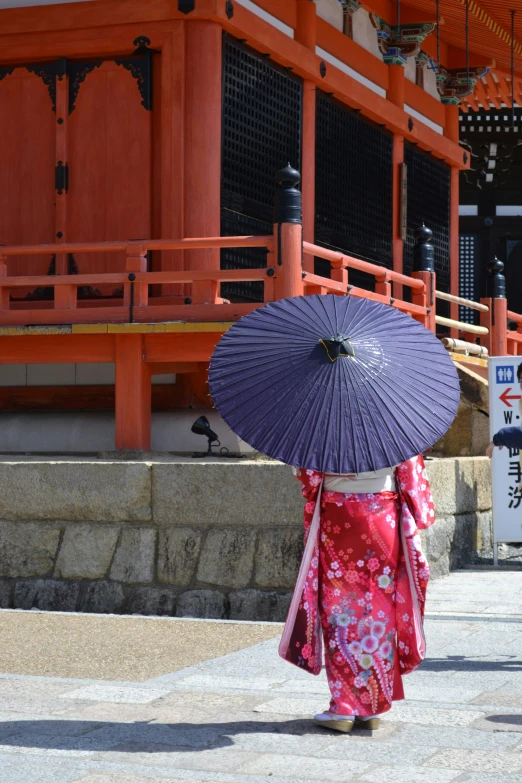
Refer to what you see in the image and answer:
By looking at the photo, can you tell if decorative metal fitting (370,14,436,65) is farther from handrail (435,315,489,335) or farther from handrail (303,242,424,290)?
handrail (303,242,424,290)

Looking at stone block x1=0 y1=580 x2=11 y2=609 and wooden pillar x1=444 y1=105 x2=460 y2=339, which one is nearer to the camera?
stone block x1=0 y1=580 x2=11 y2=609

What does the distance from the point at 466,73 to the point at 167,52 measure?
5.74m

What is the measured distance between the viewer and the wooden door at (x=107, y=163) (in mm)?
9844

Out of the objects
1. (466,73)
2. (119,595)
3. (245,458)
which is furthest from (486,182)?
(119,595)

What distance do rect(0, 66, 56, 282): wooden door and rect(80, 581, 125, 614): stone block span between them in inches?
129

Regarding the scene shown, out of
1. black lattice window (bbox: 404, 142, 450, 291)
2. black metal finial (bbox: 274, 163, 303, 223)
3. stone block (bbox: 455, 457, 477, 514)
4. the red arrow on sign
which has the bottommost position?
stone block (bbox: 455, 457, 477, 514)

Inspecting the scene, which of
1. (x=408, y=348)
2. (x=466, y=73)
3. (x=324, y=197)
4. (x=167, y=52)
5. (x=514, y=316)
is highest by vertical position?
(x=466, y=73)

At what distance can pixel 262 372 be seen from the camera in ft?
14.6

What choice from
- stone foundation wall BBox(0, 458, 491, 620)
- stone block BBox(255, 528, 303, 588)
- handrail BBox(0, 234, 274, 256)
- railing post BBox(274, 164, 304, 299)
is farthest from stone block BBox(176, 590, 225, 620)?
handrail BBox(0, 234, 274, 256)

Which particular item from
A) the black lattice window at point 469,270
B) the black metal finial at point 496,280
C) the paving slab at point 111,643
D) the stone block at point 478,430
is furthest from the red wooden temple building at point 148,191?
the black lattice window at point 469,270

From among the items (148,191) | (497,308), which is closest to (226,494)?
(148,191)

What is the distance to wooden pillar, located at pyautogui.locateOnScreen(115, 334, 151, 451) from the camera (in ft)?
28.3

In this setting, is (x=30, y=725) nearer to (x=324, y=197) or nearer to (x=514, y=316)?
(x=324, y=197)

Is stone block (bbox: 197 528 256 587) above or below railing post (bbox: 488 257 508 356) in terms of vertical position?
below
